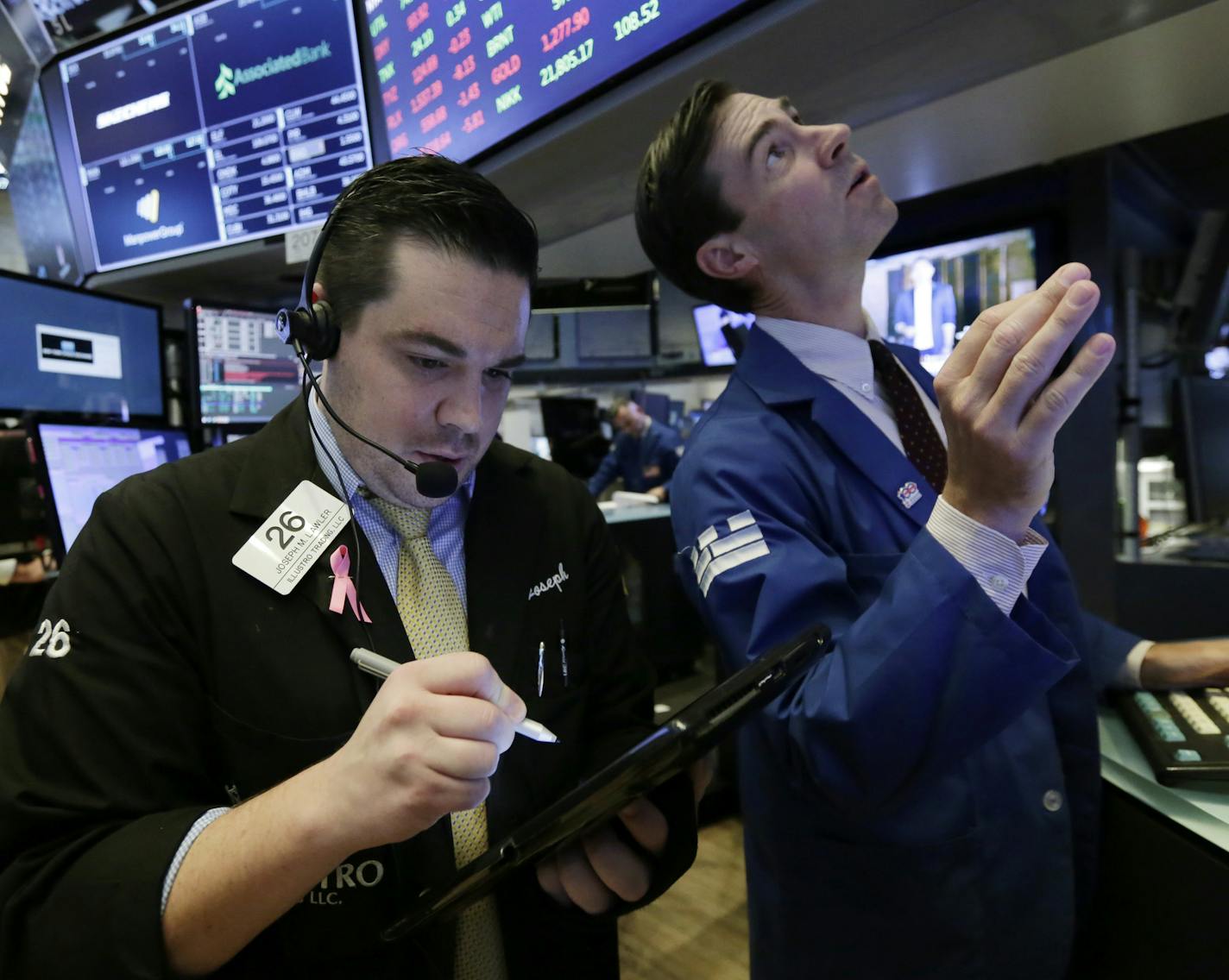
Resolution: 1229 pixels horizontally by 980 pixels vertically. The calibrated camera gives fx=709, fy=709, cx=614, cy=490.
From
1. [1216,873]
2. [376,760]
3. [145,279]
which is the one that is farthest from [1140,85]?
[145,279]

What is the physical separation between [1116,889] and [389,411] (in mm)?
1087

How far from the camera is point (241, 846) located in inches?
22.8

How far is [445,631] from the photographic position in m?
0.83

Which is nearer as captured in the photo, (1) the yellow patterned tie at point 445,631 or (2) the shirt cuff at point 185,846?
(2) the shirt cuff at point 185,846

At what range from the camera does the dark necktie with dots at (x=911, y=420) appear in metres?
0.99

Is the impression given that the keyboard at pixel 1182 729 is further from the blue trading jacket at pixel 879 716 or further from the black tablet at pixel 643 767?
the black tablet at pixel 643 767

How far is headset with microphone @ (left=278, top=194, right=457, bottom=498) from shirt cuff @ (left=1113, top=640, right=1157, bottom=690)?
3.34 feet

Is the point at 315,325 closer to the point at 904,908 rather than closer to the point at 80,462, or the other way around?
the point at 904,908

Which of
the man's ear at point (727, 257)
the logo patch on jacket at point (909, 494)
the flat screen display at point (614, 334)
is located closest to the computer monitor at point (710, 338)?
the flat screen display at point (614, 334)

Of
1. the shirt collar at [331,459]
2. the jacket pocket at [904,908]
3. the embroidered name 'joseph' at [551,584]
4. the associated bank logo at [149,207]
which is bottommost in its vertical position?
the jacket pocket at [904,908]

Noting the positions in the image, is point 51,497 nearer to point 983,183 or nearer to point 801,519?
point 801,519

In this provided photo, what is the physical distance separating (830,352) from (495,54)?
128 cm

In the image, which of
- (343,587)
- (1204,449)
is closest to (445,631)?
(343,587)

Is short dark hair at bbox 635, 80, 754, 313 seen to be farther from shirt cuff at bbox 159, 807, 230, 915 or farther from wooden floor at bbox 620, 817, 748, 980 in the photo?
wooden floor at bbox 620, 817, 748, 980
